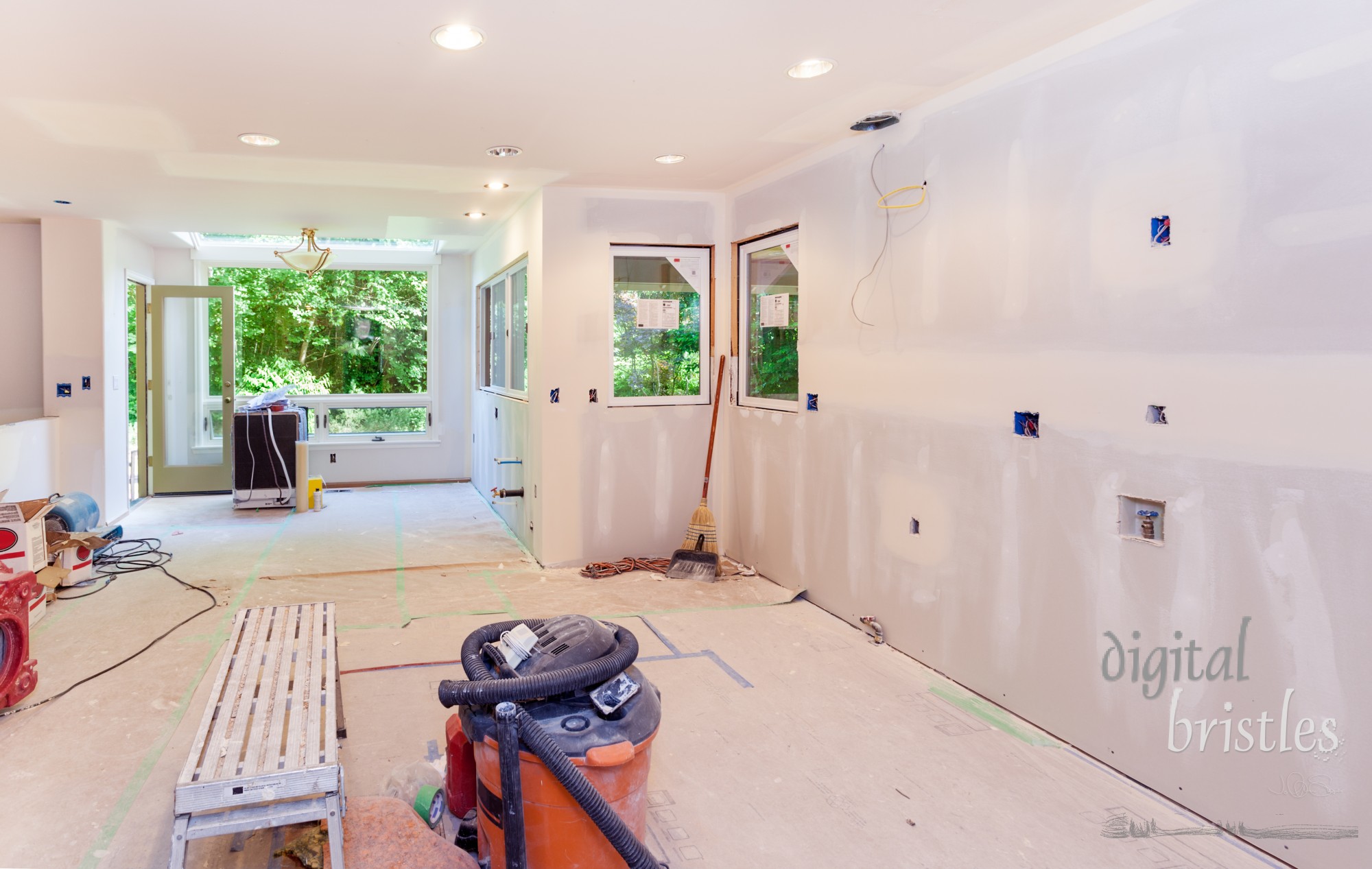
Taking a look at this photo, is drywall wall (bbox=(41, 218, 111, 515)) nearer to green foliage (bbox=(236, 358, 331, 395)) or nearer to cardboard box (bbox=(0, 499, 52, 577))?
green foliage (bbox=(236, 358, 331, 395))

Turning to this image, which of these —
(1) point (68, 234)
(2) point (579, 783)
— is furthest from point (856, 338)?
(1) point (68, 234)

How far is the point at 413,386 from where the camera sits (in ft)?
29.8

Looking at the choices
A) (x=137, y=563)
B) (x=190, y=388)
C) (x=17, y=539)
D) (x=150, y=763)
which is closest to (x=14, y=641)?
(x=150, y=763)

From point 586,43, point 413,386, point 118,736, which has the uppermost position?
point 586,43

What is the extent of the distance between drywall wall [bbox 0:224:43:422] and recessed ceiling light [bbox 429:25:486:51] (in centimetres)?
554

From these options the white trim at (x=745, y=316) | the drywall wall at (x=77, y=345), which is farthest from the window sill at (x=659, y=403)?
the drywall wall at (x=77, y=345)

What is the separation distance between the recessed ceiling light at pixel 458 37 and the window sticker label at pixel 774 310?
2.43m

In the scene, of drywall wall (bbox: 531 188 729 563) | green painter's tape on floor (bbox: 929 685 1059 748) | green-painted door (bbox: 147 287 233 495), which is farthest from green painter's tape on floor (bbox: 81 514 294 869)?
green-painted door (bbox: 147 287 233 495)

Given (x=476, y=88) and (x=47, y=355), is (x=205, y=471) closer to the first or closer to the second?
(x=47, y=355)

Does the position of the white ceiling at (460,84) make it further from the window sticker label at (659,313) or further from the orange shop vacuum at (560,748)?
the orange shop vacuum at (560,748)

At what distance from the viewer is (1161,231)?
257 centimetres

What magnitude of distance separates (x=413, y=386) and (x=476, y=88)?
611 cm

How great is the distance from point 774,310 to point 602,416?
131cm

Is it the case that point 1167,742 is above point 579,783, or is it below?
below
